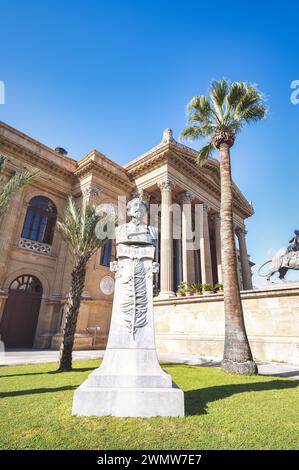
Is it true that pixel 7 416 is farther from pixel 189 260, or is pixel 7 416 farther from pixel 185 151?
pixel 185 151

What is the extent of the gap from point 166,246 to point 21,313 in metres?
10.6

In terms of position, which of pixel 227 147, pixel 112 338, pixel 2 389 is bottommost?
pixel 2 389

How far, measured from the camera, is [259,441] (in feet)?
10.3

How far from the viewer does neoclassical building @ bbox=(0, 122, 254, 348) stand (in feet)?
54.3

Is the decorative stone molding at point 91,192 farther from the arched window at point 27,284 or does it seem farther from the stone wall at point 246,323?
the stone wall at point 246,323

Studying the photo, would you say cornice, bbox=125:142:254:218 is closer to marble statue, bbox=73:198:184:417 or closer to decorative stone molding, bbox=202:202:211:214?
decorative stone molding, bbox=202:202:211:214

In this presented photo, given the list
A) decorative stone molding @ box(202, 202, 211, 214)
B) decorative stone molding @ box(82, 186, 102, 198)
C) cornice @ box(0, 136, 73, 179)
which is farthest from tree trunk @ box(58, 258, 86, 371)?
decorative stone molding @ box(202, 202, 211, 214)

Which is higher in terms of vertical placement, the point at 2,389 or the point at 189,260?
the point at 189,260

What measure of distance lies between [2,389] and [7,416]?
95.5 inches

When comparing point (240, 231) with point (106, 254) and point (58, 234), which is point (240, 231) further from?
point (58, 234)

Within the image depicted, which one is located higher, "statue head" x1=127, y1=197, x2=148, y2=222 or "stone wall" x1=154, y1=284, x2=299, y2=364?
"statue head" x1=127, y1=197, x2=148, y2=222

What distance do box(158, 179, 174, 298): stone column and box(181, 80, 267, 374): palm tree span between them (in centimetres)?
671

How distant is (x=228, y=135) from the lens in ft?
38.5
